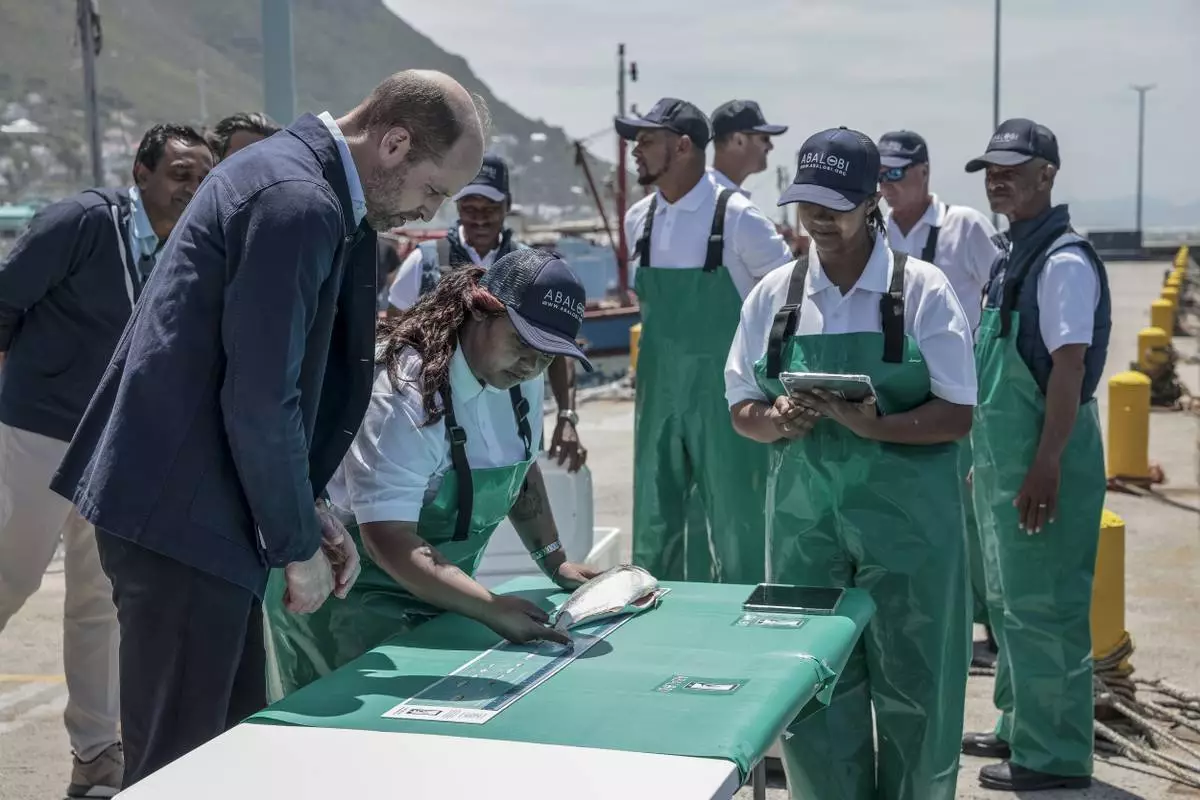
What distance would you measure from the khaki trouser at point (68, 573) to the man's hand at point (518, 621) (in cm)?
204

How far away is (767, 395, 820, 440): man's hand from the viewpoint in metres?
3.51

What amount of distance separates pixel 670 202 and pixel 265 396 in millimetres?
3492

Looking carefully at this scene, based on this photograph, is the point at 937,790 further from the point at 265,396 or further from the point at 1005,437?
the point at 265,396

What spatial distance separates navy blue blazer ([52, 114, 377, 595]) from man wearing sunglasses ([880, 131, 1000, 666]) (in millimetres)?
3918

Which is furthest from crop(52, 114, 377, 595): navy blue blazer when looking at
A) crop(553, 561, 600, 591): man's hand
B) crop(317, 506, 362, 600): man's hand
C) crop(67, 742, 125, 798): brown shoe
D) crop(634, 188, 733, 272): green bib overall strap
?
crop(634, 188, 733, 272): green bib overall strap

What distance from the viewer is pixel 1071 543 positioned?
14.4ft

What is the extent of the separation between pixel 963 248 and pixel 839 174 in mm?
2593

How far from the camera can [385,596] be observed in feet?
10.1

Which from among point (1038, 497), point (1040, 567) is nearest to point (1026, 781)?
point (1040, 567)

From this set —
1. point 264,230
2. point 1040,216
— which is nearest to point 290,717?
point 264,230

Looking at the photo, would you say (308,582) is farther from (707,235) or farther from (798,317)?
(707,235)

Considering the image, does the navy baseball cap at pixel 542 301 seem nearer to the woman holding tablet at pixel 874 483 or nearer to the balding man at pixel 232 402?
the balding man at pixel 232 402

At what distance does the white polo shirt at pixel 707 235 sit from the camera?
5512 millimetres

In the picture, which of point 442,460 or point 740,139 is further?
point 740,139
